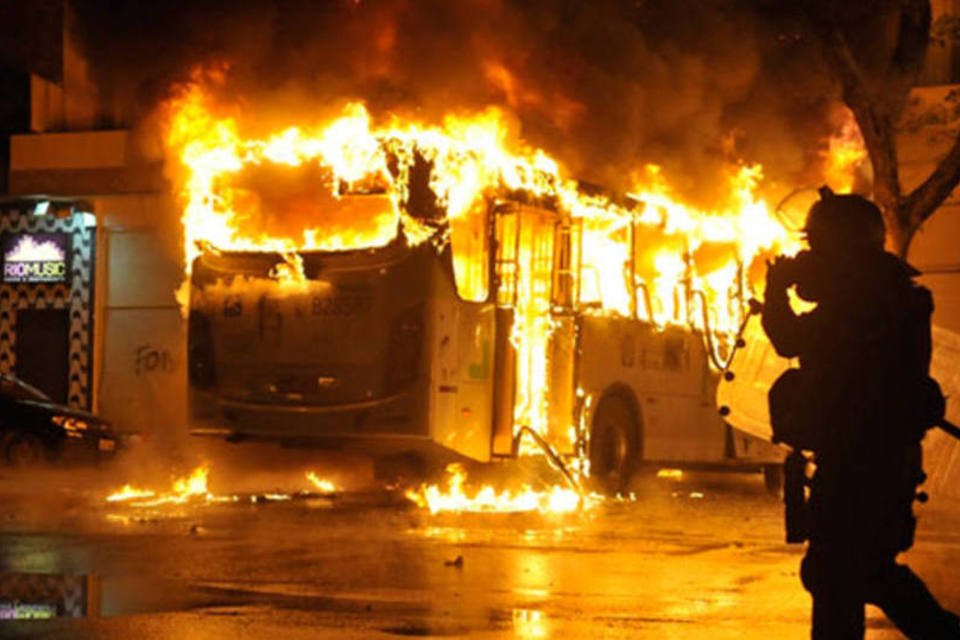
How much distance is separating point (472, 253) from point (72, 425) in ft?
28.6

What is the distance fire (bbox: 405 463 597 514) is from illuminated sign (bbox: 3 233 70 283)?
1607 cm

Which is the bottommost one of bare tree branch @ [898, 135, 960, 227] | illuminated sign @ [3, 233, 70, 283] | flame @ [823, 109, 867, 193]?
illuminated sign @ [3, 233, 70, 283]

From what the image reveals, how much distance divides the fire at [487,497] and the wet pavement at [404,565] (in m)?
0.32

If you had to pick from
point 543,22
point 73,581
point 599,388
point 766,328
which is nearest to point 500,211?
point 599,388

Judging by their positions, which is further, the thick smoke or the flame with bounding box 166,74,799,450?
the thick smoke

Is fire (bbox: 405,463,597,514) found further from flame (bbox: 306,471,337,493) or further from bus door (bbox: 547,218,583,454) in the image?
flame (bbox: 306,471,337,493)

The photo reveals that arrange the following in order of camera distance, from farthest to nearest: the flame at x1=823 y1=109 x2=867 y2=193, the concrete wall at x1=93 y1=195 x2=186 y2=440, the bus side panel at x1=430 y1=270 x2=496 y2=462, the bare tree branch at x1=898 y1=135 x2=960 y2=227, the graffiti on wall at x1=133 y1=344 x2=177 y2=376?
the graffiti on wall at x1=133 y1=344 x2=177 y2=376
the concrete wall at x1=93 y1=195 x2=186 y2=440
the flame at x1=823 y1=109 x2=867 y2=193
the bare tree branch at x1=898 y1=135 x2=960 y2=227
the bus side panel at x1=430 y1=270 x2=496 y2=462

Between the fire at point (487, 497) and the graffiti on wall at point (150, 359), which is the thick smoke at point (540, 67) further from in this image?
the graffiti on wall at point (150, 359)

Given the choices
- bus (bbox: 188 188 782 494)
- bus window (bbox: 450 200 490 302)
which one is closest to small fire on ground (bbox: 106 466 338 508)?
bus (bbox: 188 188 782 494)

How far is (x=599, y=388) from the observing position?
57.0 ft

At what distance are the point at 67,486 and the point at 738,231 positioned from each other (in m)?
8.16

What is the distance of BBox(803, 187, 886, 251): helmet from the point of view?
6.20 metres

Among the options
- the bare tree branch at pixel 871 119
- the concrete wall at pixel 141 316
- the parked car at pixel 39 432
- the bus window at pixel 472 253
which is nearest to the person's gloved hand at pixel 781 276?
the bus window at pixel 472 253

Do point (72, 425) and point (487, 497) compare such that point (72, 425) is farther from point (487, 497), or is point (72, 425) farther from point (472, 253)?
point (472, 253)
